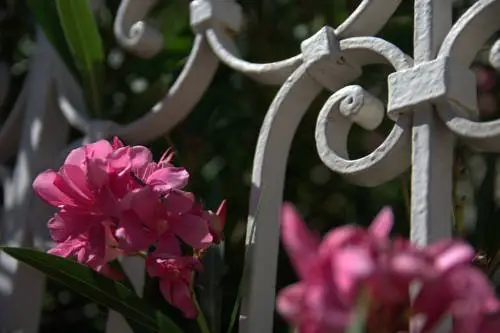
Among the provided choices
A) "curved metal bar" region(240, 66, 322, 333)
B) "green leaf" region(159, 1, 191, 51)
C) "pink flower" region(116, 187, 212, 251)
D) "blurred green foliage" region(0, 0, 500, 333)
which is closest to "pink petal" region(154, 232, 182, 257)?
"pink flower" region(116, 187, 212, 251)

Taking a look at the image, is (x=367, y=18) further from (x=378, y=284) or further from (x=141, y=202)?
(x=378, y=284)

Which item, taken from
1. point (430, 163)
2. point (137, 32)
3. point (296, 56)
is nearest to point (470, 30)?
point (430, 163)

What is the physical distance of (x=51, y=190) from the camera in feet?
2.65

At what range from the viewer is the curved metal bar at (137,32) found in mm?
1126

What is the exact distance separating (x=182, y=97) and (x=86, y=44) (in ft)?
0.61

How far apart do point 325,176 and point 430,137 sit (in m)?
0.66

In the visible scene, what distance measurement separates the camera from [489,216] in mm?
1025

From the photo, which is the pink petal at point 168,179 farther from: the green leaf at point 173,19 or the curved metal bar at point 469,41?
the green leaf at point 173,19

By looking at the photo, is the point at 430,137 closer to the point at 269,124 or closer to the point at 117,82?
the point at 269,124

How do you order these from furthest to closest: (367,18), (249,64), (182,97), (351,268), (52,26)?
(52,26) < (182,97) < (249,64) < (367,18) < (351,268)

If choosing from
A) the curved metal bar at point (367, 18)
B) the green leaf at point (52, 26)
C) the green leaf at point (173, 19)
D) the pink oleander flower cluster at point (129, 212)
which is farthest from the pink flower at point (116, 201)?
the green leaf at point (173, 19)

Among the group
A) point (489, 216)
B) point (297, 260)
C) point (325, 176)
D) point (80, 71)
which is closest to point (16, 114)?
point (80, 71)

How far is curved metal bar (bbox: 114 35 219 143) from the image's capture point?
1.08m

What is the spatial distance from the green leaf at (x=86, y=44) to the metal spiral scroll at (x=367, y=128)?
0.46 m
